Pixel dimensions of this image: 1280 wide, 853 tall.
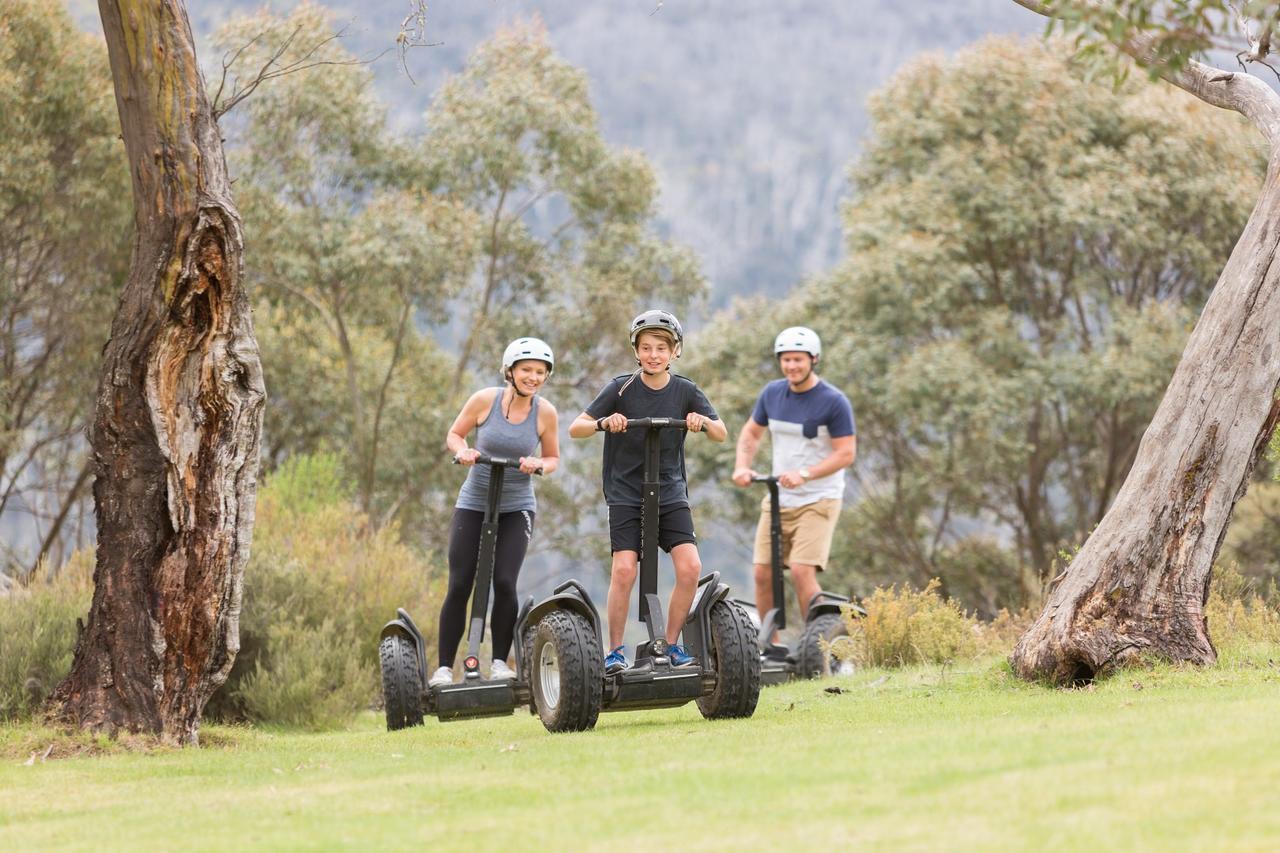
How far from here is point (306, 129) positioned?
26812 mm

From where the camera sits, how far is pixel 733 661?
8.12m

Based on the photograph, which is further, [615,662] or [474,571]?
[474,571]

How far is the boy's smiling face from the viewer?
832 centimetres

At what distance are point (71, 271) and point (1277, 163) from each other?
1959 cm

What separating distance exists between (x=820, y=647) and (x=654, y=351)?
12.8 ft

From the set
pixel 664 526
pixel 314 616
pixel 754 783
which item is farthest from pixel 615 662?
pixel 314 616

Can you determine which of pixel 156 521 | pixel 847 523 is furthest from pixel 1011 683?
pixel 847 523

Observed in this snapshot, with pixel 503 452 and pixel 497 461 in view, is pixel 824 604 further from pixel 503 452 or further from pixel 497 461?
pixel 497 461

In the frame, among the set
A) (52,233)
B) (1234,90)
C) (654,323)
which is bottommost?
(654,323)

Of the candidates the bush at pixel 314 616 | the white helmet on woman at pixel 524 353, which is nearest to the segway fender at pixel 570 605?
the white helmet on woman at pixel 524 353

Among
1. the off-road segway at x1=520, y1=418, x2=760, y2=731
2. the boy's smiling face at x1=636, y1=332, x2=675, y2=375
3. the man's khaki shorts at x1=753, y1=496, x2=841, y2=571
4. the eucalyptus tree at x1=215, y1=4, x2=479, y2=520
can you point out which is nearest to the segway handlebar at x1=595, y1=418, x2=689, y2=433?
the off-road segway at x1=520, y1=418, x2=760, y2=731

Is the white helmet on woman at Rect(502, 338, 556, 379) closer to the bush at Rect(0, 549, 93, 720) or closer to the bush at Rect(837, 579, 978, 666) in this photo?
the bush at Rect(0, 549, 93, 720)

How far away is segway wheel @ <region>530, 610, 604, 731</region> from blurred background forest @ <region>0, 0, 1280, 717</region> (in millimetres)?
14624

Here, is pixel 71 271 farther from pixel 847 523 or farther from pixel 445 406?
pixel 847 523
